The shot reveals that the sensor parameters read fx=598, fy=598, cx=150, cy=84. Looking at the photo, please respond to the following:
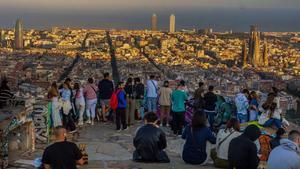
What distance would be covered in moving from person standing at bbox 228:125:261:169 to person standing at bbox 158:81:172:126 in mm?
5504

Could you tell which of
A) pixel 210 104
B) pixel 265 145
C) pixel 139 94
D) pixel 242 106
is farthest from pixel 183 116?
pixel 265 145

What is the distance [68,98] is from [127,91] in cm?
161

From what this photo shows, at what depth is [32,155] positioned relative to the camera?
9.25m

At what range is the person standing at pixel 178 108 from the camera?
11.8 meters

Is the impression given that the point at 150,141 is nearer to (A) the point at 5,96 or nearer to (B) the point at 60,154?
(B) the point at 60,154

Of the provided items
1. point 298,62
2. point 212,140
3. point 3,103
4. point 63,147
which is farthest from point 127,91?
point 298,62

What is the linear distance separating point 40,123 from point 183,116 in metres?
3.03

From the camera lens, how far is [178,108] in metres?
11.8

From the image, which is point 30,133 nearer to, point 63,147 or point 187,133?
point 187,133

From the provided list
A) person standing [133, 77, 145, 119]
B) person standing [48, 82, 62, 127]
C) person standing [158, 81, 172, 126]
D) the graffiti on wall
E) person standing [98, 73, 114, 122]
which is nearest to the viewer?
the graffiti on wall

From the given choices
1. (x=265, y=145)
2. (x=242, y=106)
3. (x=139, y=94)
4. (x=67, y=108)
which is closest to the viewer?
(x=265, y=145)

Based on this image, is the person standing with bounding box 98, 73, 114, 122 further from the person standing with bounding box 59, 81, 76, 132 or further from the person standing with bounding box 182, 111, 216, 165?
the person standing with bounding box 182, 111, 216, 165

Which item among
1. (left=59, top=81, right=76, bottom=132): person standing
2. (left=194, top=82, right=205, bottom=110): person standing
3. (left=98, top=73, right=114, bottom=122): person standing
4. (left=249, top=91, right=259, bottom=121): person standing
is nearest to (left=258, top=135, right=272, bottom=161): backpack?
(left=249, top=91, right=259, bottom=121): person standing

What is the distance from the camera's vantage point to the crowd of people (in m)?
8.22
